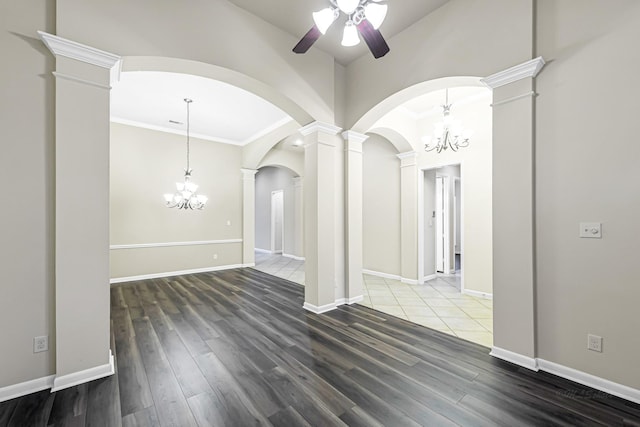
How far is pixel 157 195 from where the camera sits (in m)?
5.81

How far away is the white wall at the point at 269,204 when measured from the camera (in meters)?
9.38

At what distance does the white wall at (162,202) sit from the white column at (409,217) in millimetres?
4178

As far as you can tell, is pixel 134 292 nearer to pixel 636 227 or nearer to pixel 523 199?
pixel 523 199

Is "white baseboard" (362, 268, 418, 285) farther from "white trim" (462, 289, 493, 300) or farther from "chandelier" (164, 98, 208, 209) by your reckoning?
"chandelier" (164, 98, 208, 209)

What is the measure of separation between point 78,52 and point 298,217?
703 cm

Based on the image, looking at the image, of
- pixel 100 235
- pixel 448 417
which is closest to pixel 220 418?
pixel 448 417

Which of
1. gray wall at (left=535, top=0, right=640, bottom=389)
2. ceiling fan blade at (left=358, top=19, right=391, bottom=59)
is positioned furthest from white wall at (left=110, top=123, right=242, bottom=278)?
gray wall at (left=535, top=0, right=640, bottom=389)

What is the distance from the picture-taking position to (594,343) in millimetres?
2027

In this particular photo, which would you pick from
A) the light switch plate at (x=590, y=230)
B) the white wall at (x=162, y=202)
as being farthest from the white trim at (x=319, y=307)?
the white wall at (x=162, y=202)

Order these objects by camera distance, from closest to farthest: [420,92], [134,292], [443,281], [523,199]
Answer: [523,199]
[420,92]
[134,292]
[443,281]

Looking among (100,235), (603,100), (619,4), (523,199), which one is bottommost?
(100,235)

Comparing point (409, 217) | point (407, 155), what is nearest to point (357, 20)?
point (407, 155)

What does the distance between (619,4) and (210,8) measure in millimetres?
3484

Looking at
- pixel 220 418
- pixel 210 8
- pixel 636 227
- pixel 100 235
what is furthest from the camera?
pixel 210 8
